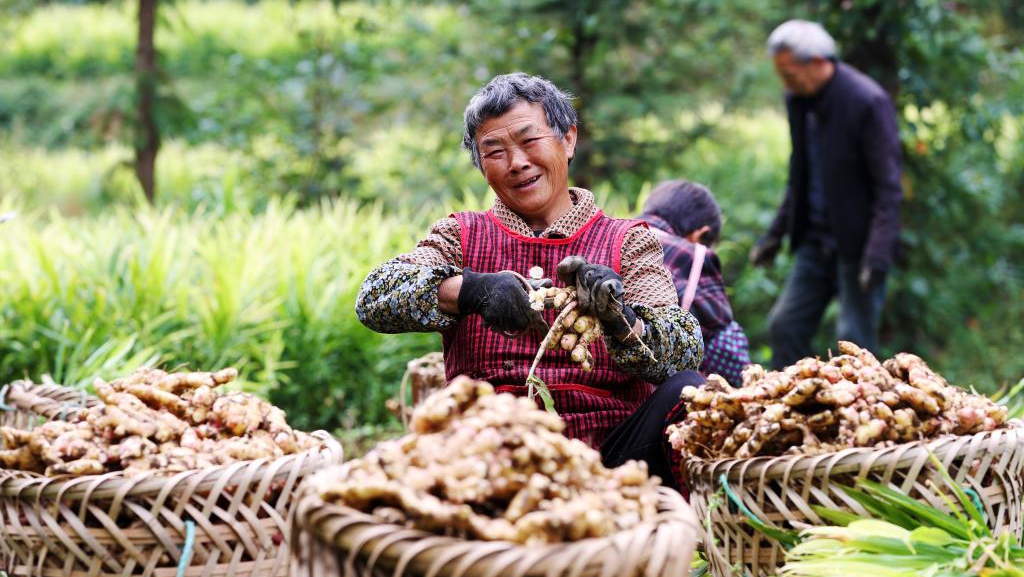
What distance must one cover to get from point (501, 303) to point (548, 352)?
0.33 m

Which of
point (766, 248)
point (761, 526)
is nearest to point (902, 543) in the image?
point (761, 526)

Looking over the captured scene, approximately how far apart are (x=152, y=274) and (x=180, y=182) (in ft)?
21.7

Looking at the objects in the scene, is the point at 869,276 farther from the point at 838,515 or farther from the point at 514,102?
the point at 838,515

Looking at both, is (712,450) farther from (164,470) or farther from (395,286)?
(164,470)

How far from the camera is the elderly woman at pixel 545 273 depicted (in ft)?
8.71

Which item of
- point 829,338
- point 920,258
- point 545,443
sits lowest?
point 829,338

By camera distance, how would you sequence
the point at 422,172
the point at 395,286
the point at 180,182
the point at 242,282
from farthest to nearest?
the point at 180,182 < the point at 422,172 < the point at 242,282 < the point at 395,286

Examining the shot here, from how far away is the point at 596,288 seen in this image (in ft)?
7.86

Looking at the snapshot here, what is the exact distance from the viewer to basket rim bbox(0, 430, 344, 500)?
2.01m

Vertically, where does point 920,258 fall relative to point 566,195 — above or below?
below

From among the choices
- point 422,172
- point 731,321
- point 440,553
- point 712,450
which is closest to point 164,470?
point 440,553

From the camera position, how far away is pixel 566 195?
296cm

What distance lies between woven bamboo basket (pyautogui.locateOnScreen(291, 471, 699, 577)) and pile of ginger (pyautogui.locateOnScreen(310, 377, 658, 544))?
0.03 metres

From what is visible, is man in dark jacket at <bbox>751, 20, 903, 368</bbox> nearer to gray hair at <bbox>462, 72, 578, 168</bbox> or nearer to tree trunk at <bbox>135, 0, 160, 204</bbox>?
gray hair at <bbox>462, 72, 578, 168</bbox>
